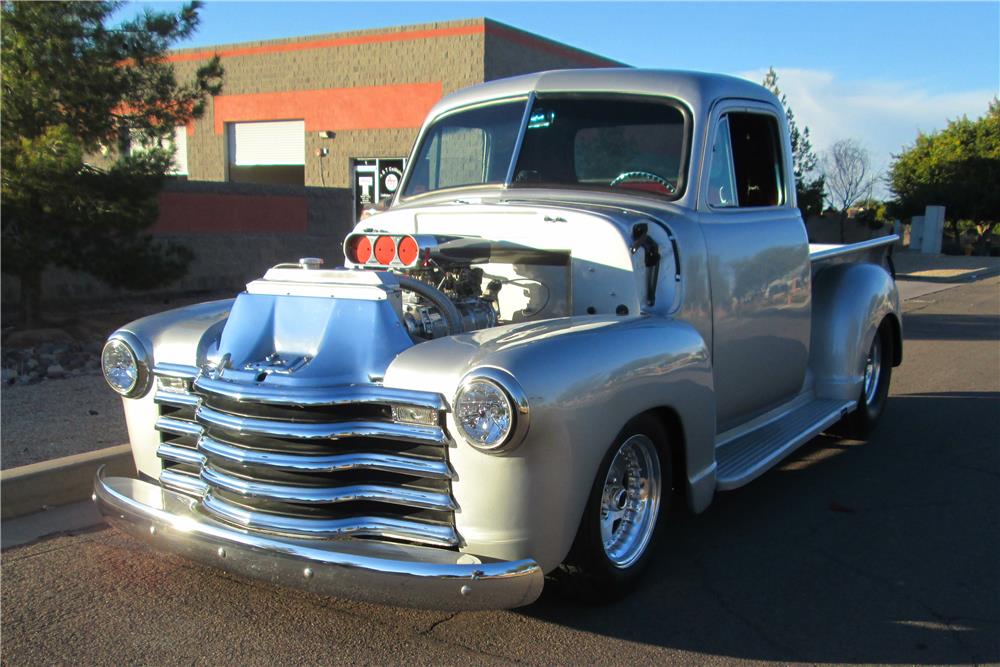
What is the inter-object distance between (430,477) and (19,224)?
7499mm

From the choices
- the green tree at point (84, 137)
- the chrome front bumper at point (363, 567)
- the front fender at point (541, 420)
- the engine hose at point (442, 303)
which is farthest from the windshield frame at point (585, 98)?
the green tree at point (84, 137)

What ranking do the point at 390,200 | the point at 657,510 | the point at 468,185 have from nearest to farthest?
the point at 657,510 → the point at 468,185 → the point at 390,200

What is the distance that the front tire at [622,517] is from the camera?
3289 mm

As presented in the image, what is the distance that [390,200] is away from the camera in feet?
17.5

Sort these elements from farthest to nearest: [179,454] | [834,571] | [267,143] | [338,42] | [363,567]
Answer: [267,143]
[338,42]
[834,571]
[179,454]
[363,567]

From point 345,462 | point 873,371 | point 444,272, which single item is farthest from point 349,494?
point 873,371

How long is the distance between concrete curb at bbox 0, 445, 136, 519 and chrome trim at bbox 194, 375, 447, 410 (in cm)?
194

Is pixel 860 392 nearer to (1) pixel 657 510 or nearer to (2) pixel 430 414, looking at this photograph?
(1) pixel 657 510

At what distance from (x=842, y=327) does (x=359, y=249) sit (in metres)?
3.17

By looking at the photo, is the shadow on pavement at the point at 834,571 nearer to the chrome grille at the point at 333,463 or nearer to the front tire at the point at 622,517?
the front tire at the point at 622,517

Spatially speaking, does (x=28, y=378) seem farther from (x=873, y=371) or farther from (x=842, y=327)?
(x=873, y=371)

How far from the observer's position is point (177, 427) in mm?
3527

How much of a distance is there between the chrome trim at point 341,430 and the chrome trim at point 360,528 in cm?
28

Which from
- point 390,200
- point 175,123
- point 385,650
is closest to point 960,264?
point 175,123
